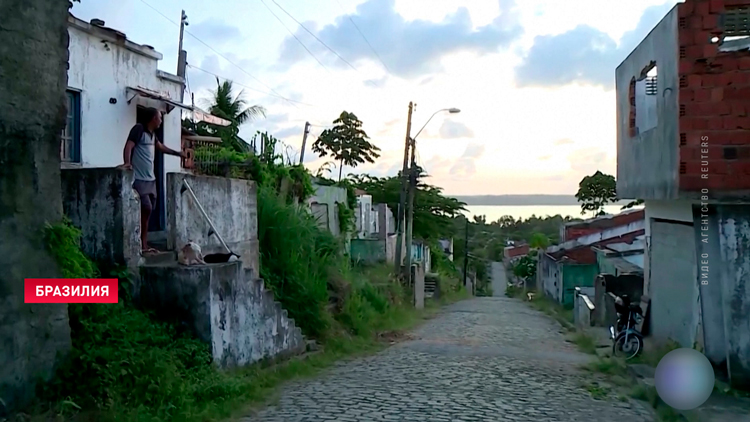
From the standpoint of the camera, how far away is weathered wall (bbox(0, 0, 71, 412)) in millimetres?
6242

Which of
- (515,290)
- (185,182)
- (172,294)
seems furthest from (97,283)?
(515,290)

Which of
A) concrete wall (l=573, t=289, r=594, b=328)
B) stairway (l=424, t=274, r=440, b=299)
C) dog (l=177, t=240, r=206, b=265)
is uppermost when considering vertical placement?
dog (l=177, t=240, r=206, b=265)

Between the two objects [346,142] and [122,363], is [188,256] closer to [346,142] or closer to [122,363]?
→ [122,363]

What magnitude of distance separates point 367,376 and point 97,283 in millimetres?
4271

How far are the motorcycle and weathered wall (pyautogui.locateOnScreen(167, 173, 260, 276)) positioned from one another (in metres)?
6.85

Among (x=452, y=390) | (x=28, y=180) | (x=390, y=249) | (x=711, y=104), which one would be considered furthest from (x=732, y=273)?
(x=390, y=249)

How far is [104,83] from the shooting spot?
11727mm

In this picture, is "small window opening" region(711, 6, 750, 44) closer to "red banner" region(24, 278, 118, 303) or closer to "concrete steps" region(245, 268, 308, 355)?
"concrete steps" region(245, 268, 308, 355)

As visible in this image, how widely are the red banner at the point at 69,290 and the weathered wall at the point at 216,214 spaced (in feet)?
5.44

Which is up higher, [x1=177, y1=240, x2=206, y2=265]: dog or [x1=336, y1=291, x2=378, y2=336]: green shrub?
[x1=177, y1=240, x2=206, y2=265]: dog

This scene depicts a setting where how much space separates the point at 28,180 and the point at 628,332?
10.2m

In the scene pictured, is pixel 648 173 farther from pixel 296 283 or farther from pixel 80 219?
pixel 80 219

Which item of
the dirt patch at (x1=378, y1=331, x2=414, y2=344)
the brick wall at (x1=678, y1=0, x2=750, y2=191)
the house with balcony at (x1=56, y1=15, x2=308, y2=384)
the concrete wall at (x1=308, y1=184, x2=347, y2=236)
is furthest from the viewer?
the concrete wall at (x1=308, y1=184, x2=347, y2=236)

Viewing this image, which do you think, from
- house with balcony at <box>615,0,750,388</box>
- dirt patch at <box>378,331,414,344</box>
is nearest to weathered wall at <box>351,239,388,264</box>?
dirt patch at <box>378,331,414,344</box>
